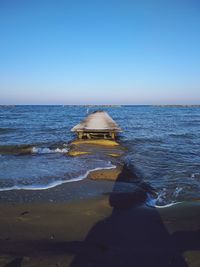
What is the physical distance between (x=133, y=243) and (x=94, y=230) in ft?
2.99

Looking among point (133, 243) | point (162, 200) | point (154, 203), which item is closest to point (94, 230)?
point (133, 243)

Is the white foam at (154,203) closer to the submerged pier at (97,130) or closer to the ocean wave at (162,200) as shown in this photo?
the ocean wave at (162,200)

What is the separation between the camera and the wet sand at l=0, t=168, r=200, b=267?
444 centimetres

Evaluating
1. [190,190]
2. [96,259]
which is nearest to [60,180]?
[190,190]

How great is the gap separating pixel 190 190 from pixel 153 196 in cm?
151

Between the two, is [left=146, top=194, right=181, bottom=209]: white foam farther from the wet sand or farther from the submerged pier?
the submerged pier

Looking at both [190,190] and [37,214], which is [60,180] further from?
[190,190]

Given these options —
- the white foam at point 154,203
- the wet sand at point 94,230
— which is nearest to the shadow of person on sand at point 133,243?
the wet sand at point 94,230

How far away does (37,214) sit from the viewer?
6273 millimetres

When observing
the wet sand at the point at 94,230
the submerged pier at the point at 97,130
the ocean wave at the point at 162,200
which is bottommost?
the ocean wave at the point at 162,200

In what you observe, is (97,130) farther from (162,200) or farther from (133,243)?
(133,243)

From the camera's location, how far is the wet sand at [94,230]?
14.6 ft

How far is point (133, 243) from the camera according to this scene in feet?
16.4

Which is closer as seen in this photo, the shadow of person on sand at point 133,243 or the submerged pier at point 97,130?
the shadow of person on sand at point 133,243
